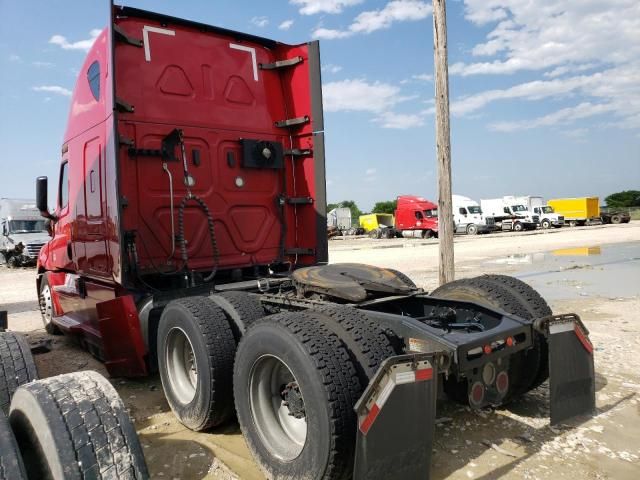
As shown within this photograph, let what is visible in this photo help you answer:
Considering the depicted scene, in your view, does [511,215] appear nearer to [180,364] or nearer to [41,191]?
[41,191]

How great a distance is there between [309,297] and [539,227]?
147ft

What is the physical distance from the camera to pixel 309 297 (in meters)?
4.11

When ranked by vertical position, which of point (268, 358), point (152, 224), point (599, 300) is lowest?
point (599, 300)

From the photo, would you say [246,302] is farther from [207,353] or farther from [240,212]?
[240,212]

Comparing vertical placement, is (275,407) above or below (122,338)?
below

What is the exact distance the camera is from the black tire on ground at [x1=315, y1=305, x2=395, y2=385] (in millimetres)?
2873

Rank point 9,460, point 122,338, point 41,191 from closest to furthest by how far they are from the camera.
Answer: point 9,460 < point 122,338 < point 41,191

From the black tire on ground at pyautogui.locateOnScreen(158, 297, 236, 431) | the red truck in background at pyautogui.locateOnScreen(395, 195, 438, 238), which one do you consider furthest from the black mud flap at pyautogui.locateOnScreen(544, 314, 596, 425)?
the red truck in background at pyautogui.locateOnScreen(395, 195, 438, 238)

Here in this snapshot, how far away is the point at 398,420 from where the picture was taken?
8.48 feet

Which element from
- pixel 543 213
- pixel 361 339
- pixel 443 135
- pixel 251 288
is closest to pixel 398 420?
pixel 361 339

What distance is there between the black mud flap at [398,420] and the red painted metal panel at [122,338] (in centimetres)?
285

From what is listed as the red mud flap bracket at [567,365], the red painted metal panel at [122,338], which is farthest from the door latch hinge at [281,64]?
the red mud flap bracket at [567,365]

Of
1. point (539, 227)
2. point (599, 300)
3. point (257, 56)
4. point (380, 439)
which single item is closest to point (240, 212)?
point (257, 56)

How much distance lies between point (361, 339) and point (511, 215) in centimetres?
4243
